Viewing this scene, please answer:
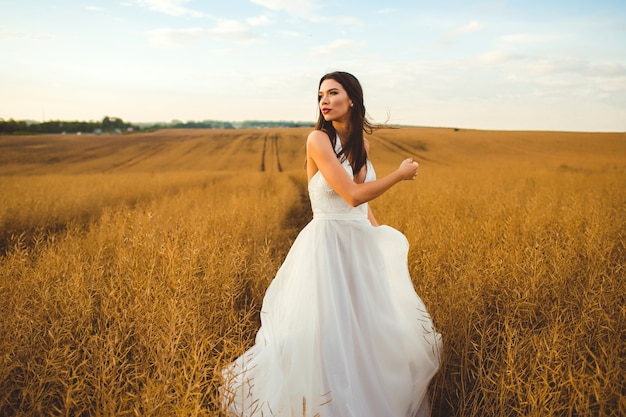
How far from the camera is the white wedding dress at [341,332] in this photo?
230 cm

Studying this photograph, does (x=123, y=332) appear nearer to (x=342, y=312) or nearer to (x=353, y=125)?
(x=342, y=312)

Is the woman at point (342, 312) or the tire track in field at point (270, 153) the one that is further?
the tire track in field at point (270, 153)

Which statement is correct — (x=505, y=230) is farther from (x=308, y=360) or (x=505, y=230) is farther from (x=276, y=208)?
(x=276, y=208)

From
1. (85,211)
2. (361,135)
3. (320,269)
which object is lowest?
(85,211)

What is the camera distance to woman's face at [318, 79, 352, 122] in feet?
8.45

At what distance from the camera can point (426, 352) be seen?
2.64m

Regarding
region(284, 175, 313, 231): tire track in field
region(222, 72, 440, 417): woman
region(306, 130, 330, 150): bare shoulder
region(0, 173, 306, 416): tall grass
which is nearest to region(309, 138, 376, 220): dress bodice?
region(222, 72, 440, 417): woman

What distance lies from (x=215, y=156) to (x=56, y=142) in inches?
715

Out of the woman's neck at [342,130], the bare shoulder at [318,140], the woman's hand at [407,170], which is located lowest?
the woman's hand at [407,170]

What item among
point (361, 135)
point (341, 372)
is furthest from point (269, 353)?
point (361, 135)

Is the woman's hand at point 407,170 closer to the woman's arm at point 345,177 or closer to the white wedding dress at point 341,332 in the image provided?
the woman's arm at point 345,177

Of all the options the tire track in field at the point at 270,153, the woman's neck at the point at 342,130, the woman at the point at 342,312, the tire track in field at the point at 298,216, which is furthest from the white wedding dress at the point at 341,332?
the tire track in field at the point at 270,153

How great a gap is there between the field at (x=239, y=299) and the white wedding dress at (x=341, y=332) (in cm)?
19

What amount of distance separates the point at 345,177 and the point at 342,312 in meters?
0.78
